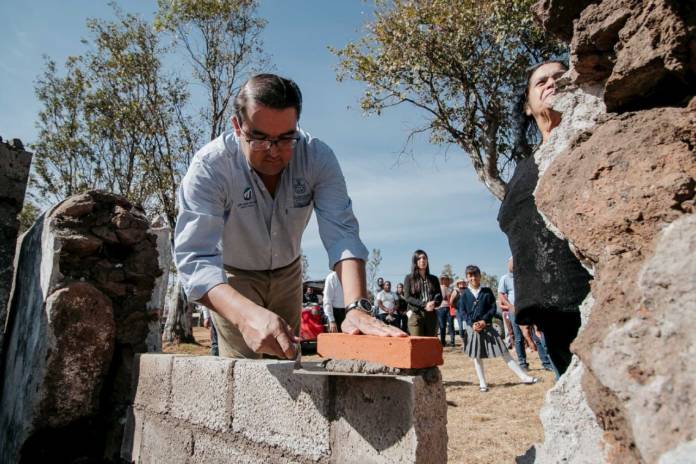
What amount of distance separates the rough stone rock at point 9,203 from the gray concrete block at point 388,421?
12.3 ft

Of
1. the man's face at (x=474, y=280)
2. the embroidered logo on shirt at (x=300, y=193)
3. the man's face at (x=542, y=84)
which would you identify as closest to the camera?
the man's face at (x=542, y=84)

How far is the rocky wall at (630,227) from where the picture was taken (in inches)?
31.6

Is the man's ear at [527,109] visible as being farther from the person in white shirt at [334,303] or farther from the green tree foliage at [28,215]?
the green tree foliage at [28,215]

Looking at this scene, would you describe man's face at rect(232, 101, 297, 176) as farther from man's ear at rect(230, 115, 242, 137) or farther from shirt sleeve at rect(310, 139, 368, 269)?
shirt sleeve at rect(310, 139, 368, 269)

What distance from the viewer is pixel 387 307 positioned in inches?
466

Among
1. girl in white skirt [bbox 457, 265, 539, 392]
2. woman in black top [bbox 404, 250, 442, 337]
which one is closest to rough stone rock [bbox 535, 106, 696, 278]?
girl in white skirt [bbox 457, 265, 539, 392]

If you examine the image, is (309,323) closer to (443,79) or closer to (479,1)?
(443,79)

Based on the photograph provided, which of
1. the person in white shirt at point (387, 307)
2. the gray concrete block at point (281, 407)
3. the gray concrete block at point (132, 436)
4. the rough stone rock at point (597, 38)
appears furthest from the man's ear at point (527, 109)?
the person in white shirt at point (387, 307)

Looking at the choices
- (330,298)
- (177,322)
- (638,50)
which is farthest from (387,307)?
(638,50)

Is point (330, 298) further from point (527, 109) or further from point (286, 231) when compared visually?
point (527, 109)

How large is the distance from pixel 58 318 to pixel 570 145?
346cm

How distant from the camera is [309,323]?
1162 centimetres

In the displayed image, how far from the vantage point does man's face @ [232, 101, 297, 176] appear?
2350 mm

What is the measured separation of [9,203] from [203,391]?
2978mm
